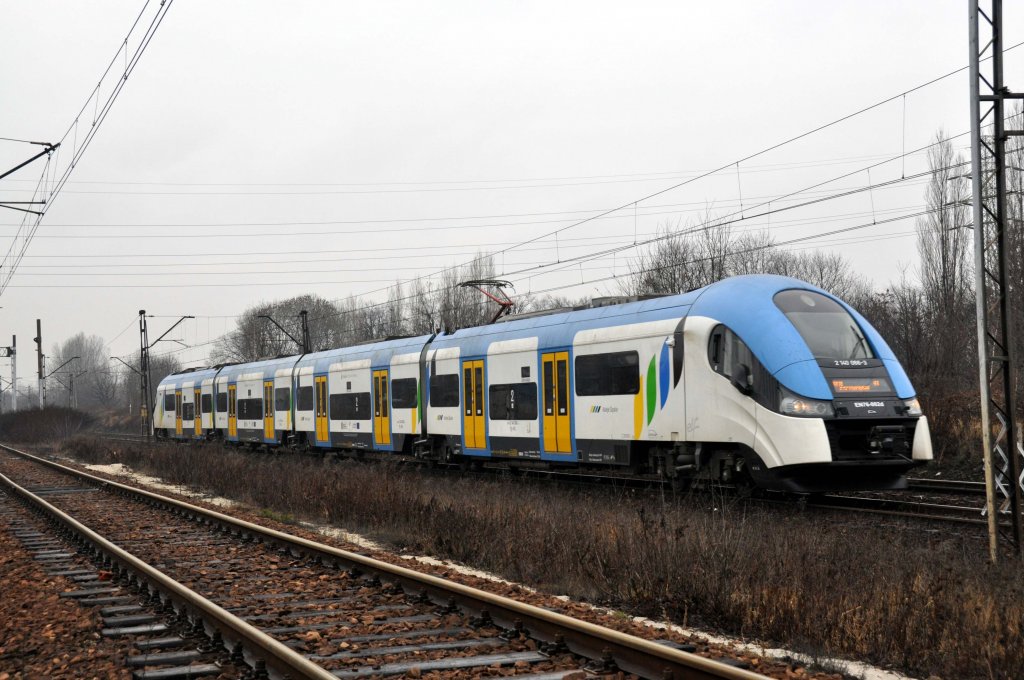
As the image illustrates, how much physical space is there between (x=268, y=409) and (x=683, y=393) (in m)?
22.2

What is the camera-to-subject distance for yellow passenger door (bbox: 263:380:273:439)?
33.8m

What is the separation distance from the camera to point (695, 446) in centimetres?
1477

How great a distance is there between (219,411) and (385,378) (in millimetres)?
16775

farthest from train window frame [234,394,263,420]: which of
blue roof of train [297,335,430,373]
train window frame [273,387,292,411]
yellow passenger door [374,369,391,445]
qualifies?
yellow passenger door [374,369,391,445]

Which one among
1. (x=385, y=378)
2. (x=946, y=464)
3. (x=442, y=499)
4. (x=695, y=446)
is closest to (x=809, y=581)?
(x=695, y=446)

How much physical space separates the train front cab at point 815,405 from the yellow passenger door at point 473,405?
7482 millimetres

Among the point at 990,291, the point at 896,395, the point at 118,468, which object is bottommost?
the point at 118,468

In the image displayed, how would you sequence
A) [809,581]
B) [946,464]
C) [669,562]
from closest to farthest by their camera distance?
1. [809,581]
2. [669,562]
3. [946,464]

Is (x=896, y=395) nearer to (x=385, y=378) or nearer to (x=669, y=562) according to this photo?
(x=669, y=562)

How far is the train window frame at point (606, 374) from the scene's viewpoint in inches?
626

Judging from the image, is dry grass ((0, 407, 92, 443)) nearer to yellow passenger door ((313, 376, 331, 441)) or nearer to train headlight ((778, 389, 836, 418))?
yellow passenger door ((313, 376, 331, 441))

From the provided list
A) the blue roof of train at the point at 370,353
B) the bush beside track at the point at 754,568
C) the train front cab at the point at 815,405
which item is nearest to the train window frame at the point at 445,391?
the blue roof of train at the point at 370,353

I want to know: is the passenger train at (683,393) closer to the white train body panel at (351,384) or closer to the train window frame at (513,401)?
the train window frame at (513,401)

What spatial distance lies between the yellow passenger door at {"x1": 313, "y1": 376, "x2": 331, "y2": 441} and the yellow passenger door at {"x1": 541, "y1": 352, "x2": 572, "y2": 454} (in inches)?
486
